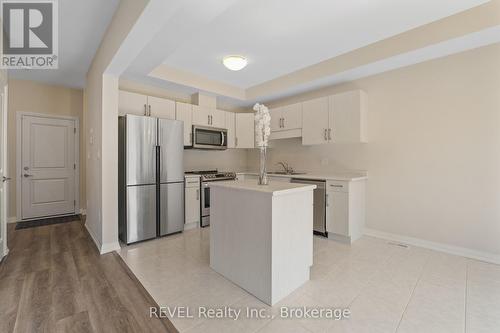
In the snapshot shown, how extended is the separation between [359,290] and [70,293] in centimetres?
253

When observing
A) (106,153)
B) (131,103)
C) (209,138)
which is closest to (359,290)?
(106,153)

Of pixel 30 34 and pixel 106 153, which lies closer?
pixel 30 34

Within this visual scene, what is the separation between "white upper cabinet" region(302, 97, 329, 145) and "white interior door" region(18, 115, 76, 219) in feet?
15.2

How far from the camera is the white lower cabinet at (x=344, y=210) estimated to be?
3191 millimetres

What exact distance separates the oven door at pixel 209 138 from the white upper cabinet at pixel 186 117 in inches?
3.7

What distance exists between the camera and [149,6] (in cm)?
168

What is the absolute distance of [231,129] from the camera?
191 inches

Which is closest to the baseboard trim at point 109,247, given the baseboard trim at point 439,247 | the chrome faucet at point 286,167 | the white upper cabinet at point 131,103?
the white upper cabinet at point 131,103

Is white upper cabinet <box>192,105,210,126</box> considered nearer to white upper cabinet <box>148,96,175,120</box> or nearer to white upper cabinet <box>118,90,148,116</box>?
white upper cabinet <box>148,96,175,120</box>

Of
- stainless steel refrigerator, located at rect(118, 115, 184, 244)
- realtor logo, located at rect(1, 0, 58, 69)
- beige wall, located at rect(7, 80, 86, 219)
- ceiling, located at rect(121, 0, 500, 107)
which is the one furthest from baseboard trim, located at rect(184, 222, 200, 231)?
realtor logo, located at rect(1, 0, 58, 69)

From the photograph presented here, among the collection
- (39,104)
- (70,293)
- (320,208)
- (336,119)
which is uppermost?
(39,104)

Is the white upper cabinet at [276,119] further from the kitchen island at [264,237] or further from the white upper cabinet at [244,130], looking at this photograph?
the kitchen island at [264,237]

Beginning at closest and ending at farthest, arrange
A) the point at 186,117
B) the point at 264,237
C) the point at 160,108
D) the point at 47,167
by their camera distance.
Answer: the point at 264,237 → the point at 160,108 → the point at 186,117 → the point at 47,167

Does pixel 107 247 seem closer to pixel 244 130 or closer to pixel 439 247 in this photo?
pixel 244 130
